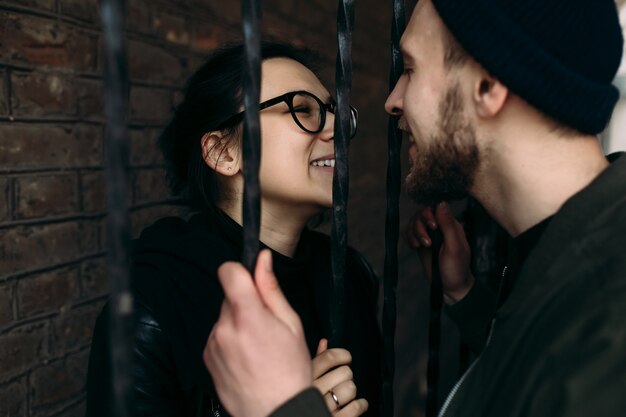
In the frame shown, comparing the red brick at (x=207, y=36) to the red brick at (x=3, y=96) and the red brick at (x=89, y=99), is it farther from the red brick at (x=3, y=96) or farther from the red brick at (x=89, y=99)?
the red brick at (x=3, y=96)

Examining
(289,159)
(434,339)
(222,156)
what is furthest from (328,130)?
(434,339)

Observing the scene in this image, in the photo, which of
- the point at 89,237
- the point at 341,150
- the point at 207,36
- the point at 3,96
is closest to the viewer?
the point at 341,150

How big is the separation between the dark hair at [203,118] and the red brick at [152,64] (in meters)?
0.24

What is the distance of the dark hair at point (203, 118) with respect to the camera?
189 cm

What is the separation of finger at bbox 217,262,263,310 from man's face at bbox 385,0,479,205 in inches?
24.6

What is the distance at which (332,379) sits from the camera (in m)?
1.22

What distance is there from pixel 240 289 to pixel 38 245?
120 centimetres

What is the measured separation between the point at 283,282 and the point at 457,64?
0.90 m

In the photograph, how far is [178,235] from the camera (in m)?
1.72

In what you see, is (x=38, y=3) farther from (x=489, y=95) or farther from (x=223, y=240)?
(x=489, y=95)

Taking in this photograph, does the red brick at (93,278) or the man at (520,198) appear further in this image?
the red brick at (93,278)

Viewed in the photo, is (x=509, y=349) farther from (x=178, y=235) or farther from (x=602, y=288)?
(x=178, y=235)

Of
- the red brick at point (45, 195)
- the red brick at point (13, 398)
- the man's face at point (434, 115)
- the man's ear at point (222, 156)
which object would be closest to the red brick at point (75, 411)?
the red brick at point (13, 398)

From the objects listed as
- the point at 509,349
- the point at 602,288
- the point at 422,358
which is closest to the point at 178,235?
the point at 509,349
